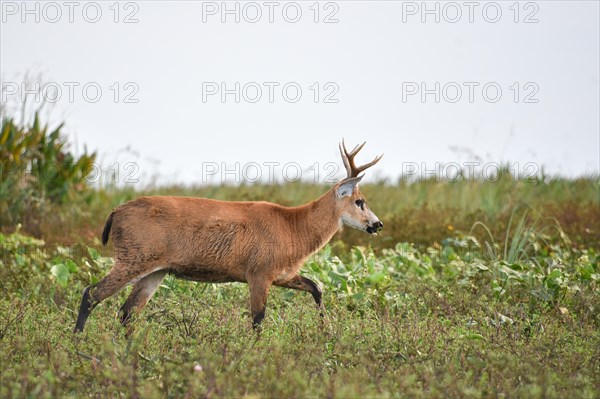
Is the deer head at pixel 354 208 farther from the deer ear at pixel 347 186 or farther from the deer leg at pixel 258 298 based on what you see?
the deer leg at pixel 258 298

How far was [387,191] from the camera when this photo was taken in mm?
20016

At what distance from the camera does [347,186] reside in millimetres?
9586

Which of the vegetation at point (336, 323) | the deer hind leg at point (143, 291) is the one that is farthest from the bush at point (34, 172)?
the deer hind leg at point (143, 291)

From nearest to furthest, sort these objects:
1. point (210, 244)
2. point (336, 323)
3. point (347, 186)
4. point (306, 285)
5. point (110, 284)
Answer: point (336, 323) → point (110, 284) → point (210, 244) → point (306, 285) → point (347, 186)

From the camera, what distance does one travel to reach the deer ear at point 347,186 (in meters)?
9.50

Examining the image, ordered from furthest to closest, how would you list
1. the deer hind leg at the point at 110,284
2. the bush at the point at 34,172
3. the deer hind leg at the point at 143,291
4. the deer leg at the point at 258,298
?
1. the bush at the point at 34,172
2. the deer hind leg at the point at 143,291
3. the deer leg at the point at 258,298
4. the deer hind leg at the point at 110,284

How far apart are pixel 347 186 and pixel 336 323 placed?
73.1 inches

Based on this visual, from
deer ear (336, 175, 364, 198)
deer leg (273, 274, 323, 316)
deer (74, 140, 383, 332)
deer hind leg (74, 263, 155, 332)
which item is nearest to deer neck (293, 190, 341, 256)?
deer (74, 140, 383, 332)

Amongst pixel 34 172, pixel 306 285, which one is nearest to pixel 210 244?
pixel 306 285

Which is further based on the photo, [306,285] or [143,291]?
[306,285]

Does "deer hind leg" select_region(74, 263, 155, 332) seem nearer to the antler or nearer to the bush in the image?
the antler

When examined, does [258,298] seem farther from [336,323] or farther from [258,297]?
[336,323]

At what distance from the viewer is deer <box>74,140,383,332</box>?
28.8ft

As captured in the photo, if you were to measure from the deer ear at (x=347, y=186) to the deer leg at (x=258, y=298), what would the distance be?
1.26 meters
